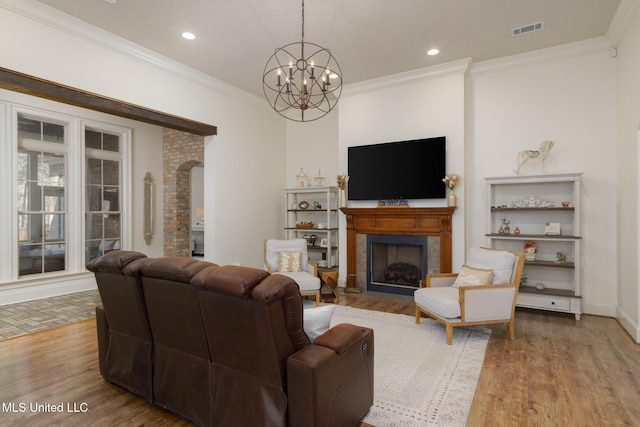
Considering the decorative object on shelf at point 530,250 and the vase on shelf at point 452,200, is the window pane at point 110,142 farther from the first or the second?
the decorative object on shelf at point 530,250

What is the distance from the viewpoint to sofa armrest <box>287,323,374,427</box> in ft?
5.69

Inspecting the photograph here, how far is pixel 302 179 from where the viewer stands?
23.0ft

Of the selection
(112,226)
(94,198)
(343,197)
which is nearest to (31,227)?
(94,198)

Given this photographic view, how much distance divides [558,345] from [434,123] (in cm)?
329

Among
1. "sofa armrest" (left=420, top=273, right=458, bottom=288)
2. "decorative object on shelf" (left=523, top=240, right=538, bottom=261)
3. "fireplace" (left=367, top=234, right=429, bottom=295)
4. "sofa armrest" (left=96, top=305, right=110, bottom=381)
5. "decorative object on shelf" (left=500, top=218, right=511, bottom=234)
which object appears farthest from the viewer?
"fireplace" (left=367, top=234, right=429, bottom=295)

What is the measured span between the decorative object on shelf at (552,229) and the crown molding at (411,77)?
2.41m

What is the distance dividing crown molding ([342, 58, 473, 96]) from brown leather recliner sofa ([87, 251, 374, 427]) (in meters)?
4.30

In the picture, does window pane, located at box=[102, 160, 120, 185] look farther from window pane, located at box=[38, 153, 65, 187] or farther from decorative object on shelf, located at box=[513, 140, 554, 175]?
decorative object on shelf, located at box=[513, 140, 554, 175]

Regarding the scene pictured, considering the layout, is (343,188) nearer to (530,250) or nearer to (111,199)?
(530,250)

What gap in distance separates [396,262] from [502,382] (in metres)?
3.10

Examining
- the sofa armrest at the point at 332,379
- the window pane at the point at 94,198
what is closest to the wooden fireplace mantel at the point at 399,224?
the sofa armrest at the point at 332,379

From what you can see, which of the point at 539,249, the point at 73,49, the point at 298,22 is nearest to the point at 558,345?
the point at 539,249

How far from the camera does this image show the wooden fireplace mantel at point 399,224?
16.8 ft
